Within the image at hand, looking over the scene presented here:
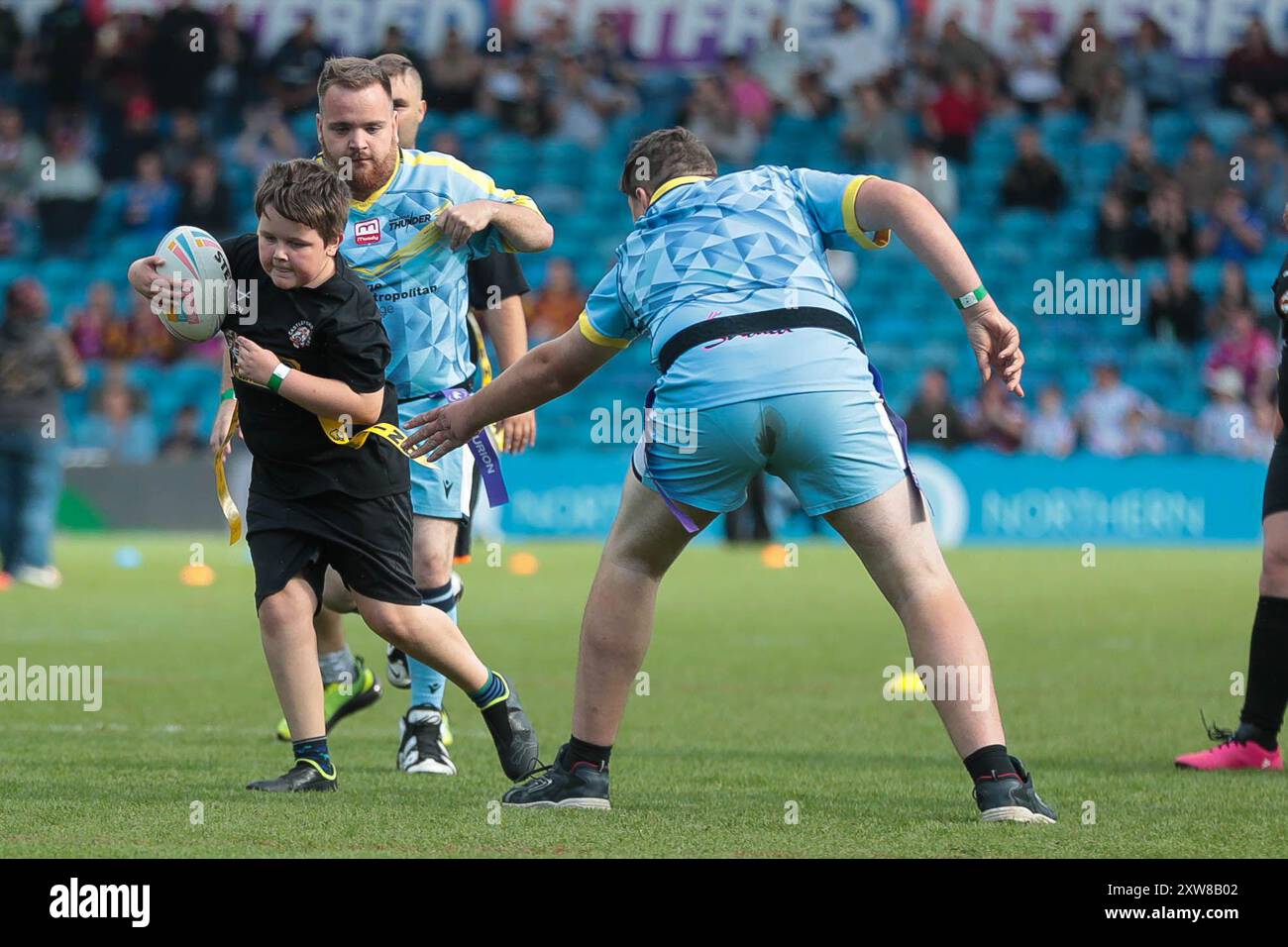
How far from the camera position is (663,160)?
5750mm

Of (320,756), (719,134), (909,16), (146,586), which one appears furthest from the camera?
(909,16)

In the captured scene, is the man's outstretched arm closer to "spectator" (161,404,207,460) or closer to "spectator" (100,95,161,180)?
"spectator" (161,404,207,460)

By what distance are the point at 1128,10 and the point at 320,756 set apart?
23556 millimetres

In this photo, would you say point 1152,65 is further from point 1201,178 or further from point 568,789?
point 568,789

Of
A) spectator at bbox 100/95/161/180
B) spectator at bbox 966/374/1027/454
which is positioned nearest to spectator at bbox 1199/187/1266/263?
spectator at bbox 966/374/1027/454

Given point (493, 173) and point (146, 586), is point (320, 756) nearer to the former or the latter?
point (146, 586)

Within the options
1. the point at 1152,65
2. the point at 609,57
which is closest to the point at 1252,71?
the point at 1152,65

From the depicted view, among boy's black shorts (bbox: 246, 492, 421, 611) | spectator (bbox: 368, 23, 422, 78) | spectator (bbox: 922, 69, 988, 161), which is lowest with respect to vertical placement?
boy's black shorts (bbox: 246, 492, 421, 611)

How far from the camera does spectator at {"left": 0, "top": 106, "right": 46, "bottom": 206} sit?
26312mm

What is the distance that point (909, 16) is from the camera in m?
26.8

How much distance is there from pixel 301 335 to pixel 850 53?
852 inches

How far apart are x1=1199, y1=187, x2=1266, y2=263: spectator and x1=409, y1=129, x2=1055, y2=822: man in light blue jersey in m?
19.4

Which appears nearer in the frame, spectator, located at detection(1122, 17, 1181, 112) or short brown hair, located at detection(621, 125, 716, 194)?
short brown hair, located at detection(621, 125, 716, 194)

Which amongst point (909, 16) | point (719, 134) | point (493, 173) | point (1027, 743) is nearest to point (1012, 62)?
point (909, 16)
